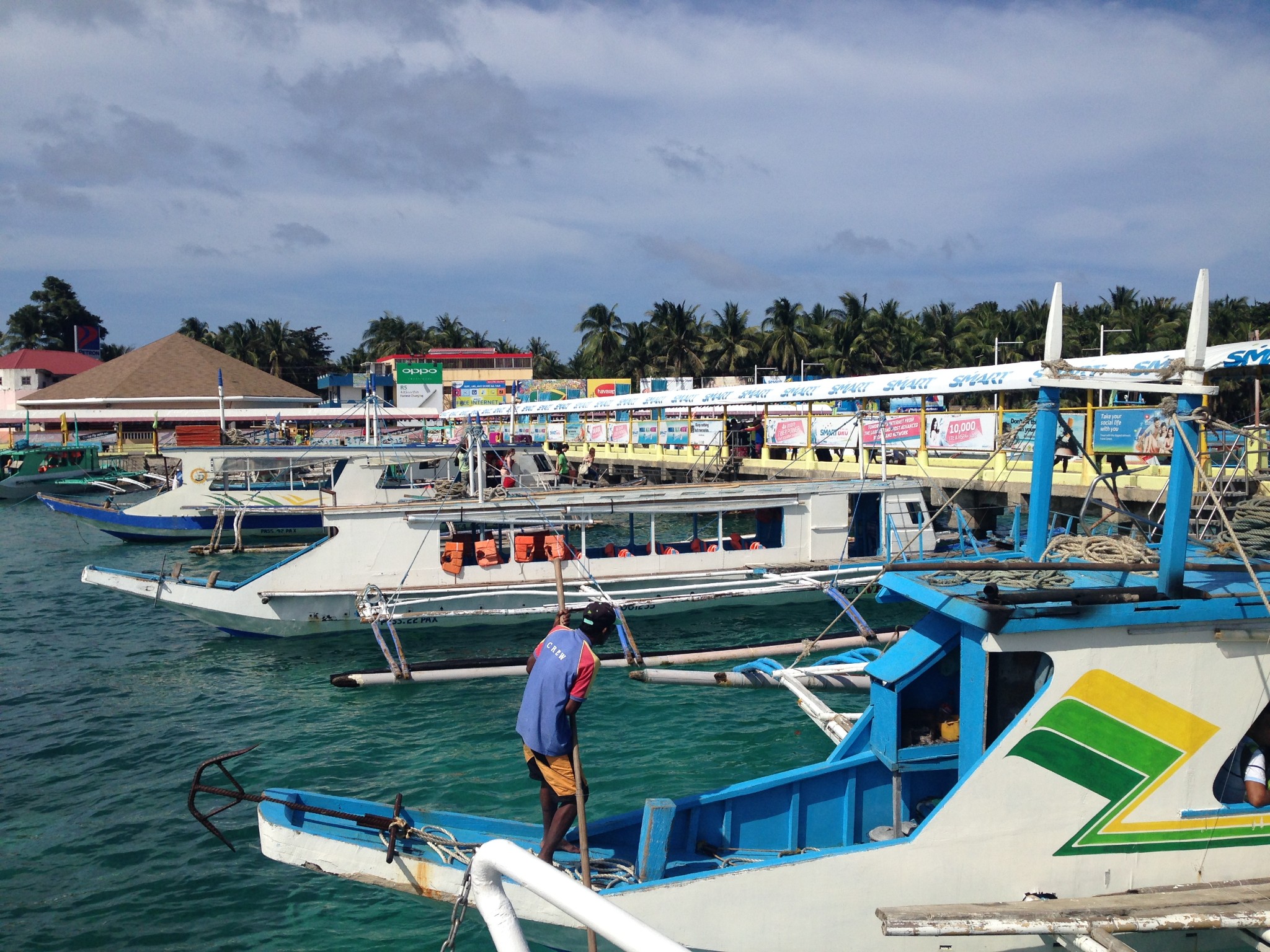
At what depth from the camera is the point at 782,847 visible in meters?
7.42

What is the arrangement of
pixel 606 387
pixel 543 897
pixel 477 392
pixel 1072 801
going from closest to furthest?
pixel 543 897 < pixel 1072 801 < pixel 606 387 < pixel 477 392

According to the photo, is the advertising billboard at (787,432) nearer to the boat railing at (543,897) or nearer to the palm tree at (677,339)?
the boat railing at (543,897)

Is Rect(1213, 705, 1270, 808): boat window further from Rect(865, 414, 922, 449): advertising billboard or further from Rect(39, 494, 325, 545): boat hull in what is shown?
Rect(39, 494, 325, 545): boat hull

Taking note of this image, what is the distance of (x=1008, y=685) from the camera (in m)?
6.22

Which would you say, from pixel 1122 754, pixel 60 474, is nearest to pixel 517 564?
pixel 1122 754

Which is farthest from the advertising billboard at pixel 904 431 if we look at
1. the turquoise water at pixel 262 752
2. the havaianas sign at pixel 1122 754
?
the havaianas sign at pixel 1122 754

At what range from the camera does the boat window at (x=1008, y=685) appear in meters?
6.19

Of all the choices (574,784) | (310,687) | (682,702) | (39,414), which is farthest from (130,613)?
(39,414)

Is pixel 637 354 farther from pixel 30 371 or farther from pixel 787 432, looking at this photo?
pixel 30 371

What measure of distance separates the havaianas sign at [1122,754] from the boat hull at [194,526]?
2748cm

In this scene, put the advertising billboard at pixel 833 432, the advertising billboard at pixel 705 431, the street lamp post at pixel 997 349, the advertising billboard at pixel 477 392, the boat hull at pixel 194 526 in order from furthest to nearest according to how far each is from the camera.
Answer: the advertising billboard at pixel 477 392 < the advertising billboard at pixel 705 431 < the boat hull at pixel 194 526 < the street lamp post at pixel 997 349 < the advertising billboard at pixel 833 432

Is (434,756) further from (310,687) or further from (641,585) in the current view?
(641,585)

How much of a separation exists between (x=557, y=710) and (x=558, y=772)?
0.52 metres

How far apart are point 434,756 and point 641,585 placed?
6939mm
